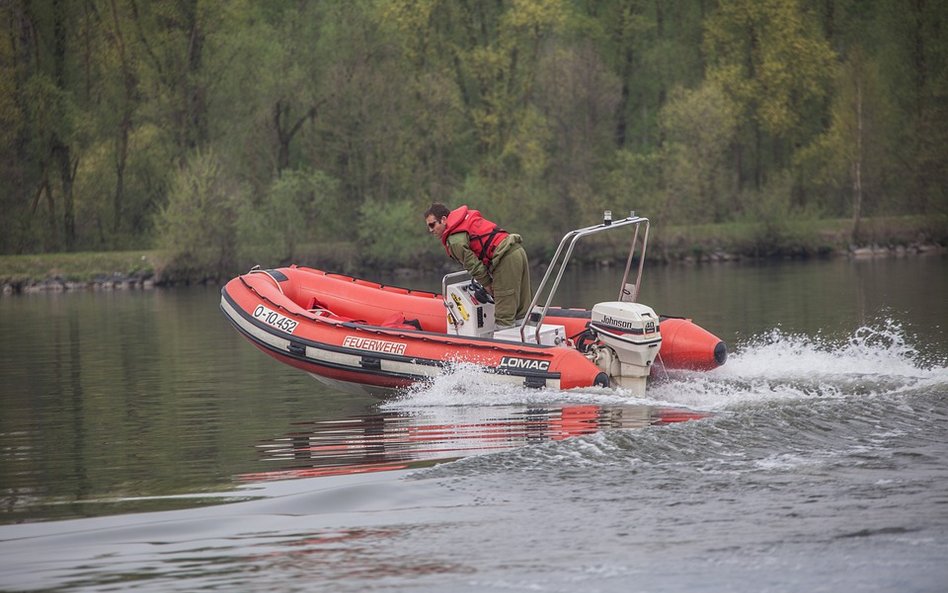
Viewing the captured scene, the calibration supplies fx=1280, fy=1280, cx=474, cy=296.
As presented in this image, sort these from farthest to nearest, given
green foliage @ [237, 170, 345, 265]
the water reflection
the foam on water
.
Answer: green foliage @ [237, 170, 345, 265], the foam on water, the water reflection

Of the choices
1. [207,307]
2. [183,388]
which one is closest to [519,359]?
[183,388]

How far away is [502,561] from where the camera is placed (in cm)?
655

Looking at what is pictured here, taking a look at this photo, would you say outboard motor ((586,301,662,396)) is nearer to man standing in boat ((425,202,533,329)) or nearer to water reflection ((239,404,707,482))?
water reflection ((239,404,707,482))

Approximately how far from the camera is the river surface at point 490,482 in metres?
6.41

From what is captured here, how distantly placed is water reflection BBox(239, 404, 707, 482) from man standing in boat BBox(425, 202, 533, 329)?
129 centimetres

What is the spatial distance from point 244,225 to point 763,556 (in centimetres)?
3142

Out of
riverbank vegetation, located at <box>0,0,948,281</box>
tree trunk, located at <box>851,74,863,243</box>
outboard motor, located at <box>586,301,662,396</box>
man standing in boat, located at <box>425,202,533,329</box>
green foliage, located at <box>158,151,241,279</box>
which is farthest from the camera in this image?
tree trunk, located at <box>851,74,863,243</box>

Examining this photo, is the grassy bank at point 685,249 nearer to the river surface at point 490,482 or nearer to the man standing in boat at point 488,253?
the river surface at point 490,482

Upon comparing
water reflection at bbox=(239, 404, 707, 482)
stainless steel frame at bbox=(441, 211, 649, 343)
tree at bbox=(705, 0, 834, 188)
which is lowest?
water reflection at bbox=(239, 404, 707, 482)

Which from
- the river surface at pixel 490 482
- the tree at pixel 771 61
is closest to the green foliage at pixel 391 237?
the tree at pixel 771 61

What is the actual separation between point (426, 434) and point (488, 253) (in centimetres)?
242

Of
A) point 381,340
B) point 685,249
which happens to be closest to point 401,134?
point 685,249

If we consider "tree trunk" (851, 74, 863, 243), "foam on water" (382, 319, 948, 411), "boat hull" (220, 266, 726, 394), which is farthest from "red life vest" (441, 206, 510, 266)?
"tree trunk" (851, 74, 863, 243)

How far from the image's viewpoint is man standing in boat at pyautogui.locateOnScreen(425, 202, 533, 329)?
12.0 metres
